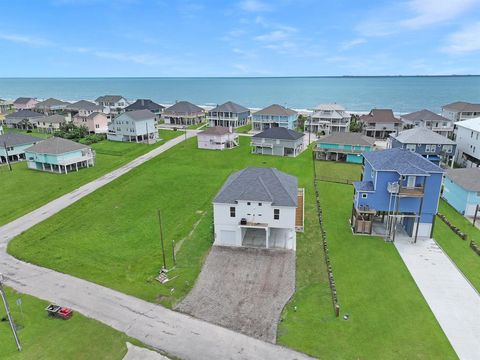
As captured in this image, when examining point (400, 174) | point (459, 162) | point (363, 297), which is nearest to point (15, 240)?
point (363, 297)

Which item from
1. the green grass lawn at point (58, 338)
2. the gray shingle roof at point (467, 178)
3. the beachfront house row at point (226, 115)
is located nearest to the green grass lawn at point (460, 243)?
the gray shingle roof at point (467, 178)

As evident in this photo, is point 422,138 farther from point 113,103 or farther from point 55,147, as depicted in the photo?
point 113,103

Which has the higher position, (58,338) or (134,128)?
(134,128)

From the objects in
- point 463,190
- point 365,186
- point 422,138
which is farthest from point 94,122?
point 463,190

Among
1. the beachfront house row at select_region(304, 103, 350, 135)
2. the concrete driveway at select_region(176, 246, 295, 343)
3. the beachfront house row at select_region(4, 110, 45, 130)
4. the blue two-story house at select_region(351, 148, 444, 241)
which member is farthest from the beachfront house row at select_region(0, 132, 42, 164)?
the beachfront house row at select_region(304, 103, 350, 135)

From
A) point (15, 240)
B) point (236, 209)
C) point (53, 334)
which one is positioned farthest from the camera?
point (15, 240)

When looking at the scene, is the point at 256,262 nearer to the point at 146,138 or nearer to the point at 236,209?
the point at 236,209

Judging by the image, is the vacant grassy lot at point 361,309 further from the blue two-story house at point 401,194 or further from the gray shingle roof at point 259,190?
the gray shingle roof at point 259,190
